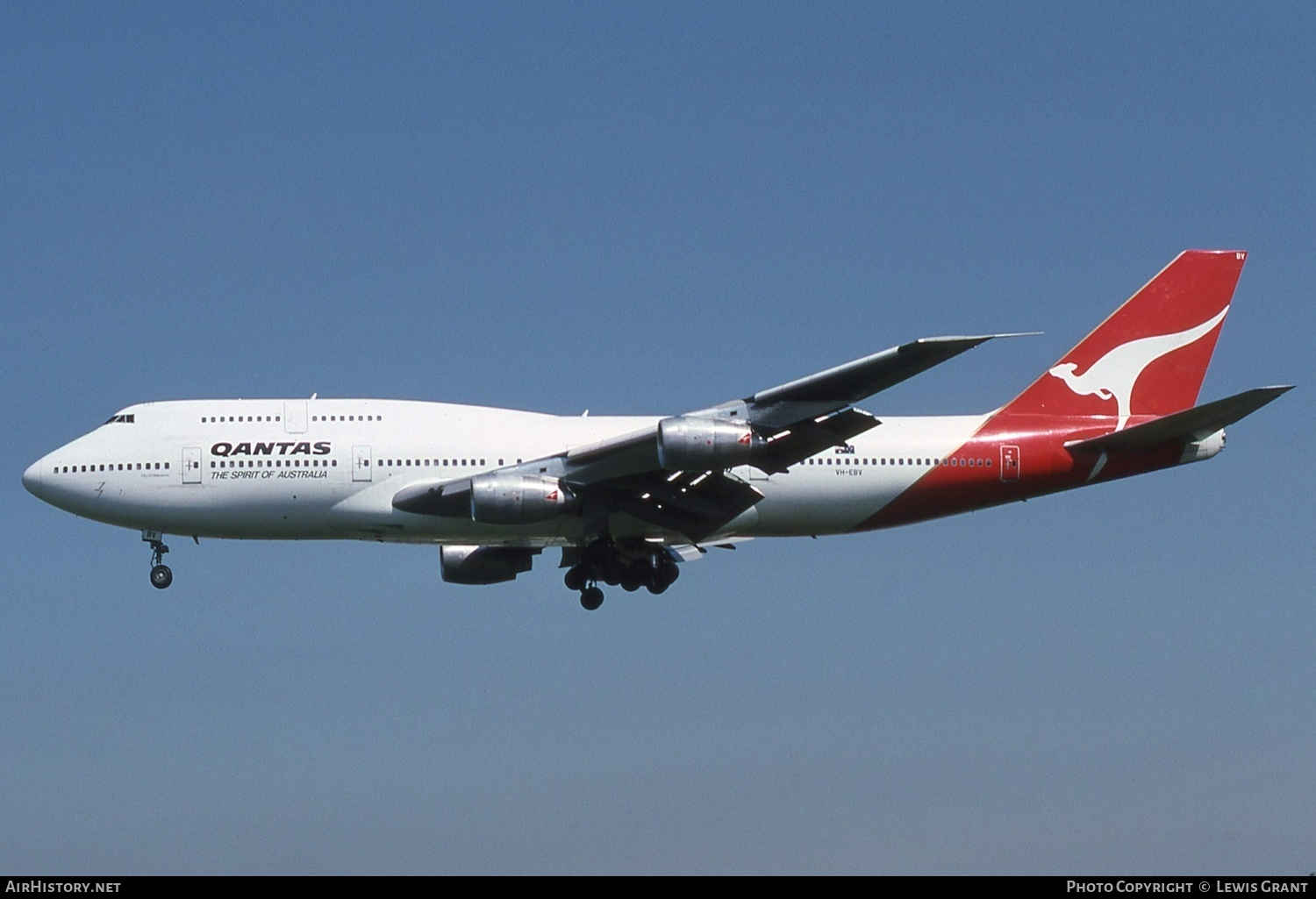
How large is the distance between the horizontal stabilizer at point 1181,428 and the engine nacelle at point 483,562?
1351 centimetres

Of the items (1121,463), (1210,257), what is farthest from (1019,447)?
(1210,257)

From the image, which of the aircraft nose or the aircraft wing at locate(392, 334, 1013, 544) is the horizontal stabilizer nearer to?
the aircraft wing at locate(392, 334, 1013, 544)

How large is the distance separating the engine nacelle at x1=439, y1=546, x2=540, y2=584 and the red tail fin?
12511 millimetres

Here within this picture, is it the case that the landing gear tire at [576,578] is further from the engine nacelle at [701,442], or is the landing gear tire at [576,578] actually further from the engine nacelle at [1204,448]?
the engine nacelle at [1204,448]

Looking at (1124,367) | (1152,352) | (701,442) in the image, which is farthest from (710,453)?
(1152,352)

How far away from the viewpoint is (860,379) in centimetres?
3228

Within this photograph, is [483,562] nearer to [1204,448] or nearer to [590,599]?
[590,599]

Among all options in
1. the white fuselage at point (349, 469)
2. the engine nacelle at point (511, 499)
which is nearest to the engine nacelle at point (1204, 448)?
the white fuselage at point (349, 469)

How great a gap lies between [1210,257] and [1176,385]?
356cm

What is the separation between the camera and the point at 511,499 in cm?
3500

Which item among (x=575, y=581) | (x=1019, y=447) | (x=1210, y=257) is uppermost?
(x=1210, y=257)

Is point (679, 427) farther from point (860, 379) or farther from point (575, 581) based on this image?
point (575, 581)

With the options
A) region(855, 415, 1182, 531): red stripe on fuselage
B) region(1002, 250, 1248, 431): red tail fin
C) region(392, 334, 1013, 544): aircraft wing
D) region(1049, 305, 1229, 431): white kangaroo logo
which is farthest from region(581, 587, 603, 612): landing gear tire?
region(1049, 305, 1229, 431): white kangaroo logo
